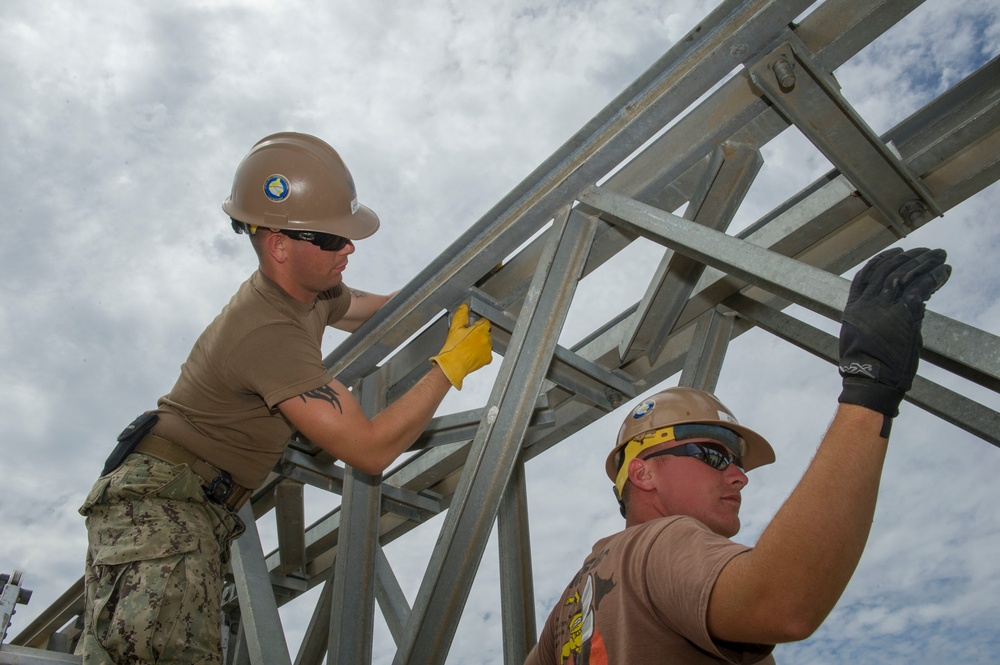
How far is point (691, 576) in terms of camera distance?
1964mm

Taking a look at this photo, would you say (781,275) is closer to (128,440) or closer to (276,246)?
(276,246)

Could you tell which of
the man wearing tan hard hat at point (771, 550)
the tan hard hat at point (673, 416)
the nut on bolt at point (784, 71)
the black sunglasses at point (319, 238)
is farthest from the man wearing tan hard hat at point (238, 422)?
the nut on bolt at point (784, 71)

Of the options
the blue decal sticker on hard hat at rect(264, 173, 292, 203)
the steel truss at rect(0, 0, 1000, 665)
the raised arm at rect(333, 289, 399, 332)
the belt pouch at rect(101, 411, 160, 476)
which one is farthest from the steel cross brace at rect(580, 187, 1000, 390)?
the belt pouch at rect(101, 411, 160, 476)

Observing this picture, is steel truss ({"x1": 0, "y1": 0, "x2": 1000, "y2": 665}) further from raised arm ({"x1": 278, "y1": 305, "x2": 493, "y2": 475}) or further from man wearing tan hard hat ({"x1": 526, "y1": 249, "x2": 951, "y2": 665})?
man wearing tan hard hat ({"x1": 526, "y1": 249, "x2": 951, "y2": 665})

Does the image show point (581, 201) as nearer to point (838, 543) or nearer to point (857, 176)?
point (857, 176)

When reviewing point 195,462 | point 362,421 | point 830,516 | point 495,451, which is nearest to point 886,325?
point 830,516

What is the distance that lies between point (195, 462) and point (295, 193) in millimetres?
1121

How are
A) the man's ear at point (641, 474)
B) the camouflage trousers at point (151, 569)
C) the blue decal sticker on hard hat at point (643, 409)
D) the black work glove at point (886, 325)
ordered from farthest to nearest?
the camouflage trousers at point (151, 569) → the blue decal sticker on hard hat at point (643, 409) → the man's ear at point (641, 474) → the black work glove at point (886, 325)

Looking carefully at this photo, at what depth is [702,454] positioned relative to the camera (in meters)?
2.84

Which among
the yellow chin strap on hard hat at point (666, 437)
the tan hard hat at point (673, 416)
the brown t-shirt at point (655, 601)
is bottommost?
the brown t-shirt at point (655, 601)

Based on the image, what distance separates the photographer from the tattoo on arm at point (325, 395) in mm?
3404

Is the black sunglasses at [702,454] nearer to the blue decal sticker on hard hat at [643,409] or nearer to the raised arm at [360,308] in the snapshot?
the blue decal sticker on hard hat at [643,409]

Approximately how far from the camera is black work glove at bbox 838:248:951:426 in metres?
1.89

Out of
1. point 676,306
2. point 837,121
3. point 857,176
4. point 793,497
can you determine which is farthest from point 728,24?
point 793,497
